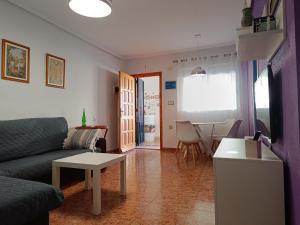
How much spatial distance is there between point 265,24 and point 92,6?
154cm

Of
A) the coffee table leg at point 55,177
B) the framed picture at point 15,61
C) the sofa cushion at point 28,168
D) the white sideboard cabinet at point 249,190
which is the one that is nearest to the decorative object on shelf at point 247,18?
the white sideboard cabinet at point 249,190

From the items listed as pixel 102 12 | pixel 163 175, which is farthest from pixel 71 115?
pixel 102 12

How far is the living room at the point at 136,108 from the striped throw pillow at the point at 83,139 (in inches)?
0.7

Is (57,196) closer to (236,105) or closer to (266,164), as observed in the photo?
(266,164)

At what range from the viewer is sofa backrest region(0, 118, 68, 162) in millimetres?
2410

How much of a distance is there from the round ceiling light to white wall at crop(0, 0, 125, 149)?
1.52 m

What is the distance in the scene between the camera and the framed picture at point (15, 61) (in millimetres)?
2721

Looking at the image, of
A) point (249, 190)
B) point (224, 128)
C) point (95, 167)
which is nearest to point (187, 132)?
point (224, 128)

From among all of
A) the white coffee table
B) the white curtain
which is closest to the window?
the white curtain

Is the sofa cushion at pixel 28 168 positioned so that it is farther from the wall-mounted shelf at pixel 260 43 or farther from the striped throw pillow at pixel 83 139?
the wall-mounted shelf at pixel 260 43

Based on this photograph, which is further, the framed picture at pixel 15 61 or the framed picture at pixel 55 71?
the framed picture at pixel 55 71

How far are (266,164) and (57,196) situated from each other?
4.79 ft

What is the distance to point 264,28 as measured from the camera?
1.37 metres

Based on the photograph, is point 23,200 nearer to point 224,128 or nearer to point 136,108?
point 224,128
